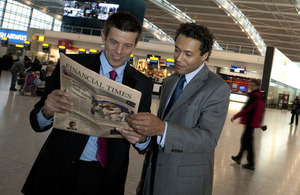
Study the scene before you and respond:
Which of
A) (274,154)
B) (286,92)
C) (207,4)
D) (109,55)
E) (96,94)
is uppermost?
(207,4)

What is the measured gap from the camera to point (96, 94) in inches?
62.6

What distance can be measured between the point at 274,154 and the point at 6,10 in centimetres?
5014

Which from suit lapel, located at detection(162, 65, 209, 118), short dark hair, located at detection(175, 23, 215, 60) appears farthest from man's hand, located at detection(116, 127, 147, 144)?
short dark hair, located at detection(175, 23, 215, 60)

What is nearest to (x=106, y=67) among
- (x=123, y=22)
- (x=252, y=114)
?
(x=123, y=22)

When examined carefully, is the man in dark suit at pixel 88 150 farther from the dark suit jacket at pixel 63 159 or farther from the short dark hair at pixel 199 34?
the short dark hair at pixel 199 34

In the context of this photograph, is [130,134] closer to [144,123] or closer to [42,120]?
[144,123]

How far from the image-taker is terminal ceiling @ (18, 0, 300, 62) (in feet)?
90.3

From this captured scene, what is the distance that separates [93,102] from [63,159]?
16.7 inches

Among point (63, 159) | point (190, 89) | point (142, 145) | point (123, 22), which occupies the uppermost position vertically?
point (123, 22)

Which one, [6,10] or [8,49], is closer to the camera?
[8,49]

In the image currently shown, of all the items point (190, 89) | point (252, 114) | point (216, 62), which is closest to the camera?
point (190, 89)

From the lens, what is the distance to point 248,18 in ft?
104

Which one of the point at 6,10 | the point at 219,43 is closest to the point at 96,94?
the point at 219,43

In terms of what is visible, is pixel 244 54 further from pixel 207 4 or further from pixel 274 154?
pixel 274 154
